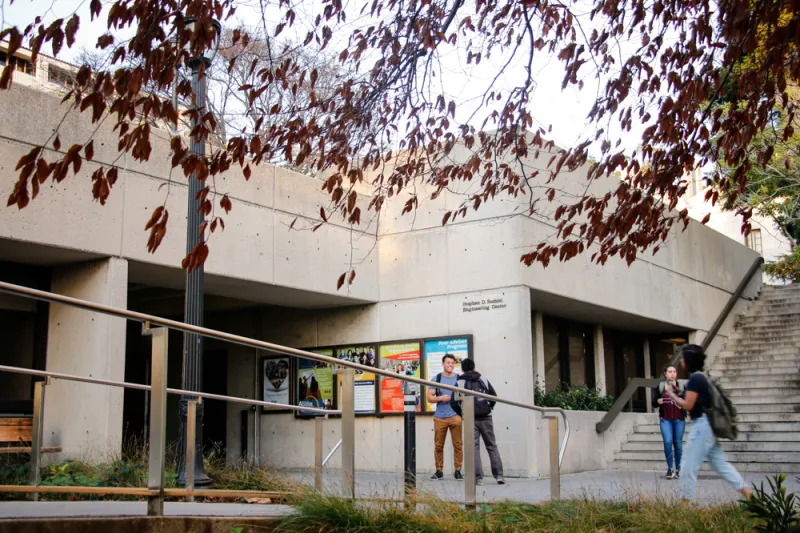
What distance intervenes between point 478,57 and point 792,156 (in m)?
12.8

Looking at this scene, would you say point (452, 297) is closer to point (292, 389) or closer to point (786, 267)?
point (292, 389)

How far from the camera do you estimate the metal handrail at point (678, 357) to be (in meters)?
15.9

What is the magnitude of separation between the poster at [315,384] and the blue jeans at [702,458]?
795 cm

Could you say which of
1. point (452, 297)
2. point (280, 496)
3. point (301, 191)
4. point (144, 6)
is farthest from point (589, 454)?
point (144, 6)

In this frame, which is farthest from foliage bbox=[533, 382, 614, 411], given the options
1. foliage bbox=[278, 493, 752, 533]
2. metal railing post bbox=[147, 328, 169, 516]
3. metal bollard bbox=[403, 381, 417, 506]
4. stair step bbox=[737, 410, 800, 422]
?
metal railing post bbox=[147, 328, 169, 516]

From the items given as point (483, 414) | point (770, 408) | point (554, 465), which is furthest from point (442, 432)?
point (770, 408)

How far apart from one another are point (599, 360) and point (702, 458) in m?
11.6

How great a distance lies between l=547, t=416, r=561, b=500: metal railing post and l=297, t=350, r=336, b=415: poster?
6.90 meters

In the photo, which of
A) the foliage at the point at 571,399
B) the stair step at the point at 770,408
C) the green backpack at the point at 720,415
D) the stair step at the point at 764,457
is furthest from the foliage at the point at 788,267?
the green backpack at the point at 720,415

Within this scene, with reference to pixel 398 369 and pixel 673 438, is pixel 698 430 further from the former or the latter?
pixel 398 369

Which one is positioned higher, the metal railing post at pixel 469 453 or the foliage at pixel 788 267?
the foliage at pixel 788 267

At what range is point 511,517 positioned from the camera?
665cm

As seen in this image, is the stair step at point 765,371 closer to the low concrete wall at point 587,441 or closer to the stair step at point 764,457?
the low concrete wall at point 587,441

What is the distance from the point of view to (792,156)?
19.2 metres
